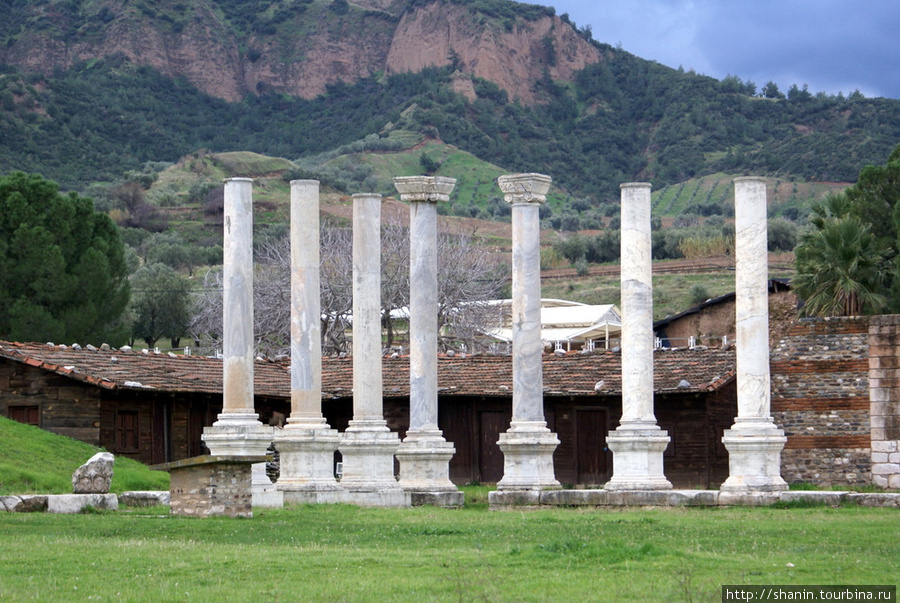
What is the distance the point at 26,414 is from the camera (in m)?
33.2

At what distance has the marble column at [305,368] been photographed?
26750 mm

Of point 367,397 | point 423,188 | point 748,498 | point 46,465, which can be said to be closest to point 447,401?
point 367,397

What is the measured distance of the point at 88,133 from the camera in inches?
4759

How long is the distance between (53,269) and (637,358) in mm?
27858

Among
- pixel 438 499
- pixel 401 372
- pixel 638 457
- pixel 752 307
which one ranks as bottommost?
pixel 438 499

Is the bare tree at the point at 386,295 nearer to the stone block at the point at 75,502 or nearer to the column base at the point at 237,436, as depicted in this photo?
the column base at the point at 237,436

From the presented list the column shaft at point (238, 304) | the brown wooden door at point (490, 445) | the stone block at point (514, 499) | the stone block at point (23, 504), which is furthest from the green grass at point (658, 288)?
the stone block at point (23, 504)

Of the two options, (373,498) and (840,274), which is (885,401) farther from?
(373,498)

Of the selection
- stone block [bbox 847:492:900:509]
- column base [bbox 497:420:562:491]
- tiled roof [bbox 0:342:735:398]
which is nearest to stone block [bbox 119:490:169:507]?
column base [bbox 497:420:562:491]

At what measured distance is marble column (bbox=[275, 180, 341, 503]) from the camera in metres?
26.8

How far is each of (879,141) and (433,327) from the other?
86.4 metres

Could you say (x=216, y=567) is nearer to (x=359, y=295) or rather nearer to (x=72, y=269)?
(x=359, y=295)

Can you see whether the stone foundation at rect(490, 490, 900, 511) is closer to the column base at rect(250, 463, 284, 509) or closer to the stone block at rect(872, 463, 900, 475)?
the column base at rect(250, 463, 284, 509)

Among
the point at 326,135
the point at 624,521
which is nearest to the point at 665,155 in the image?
the point at 326,135
